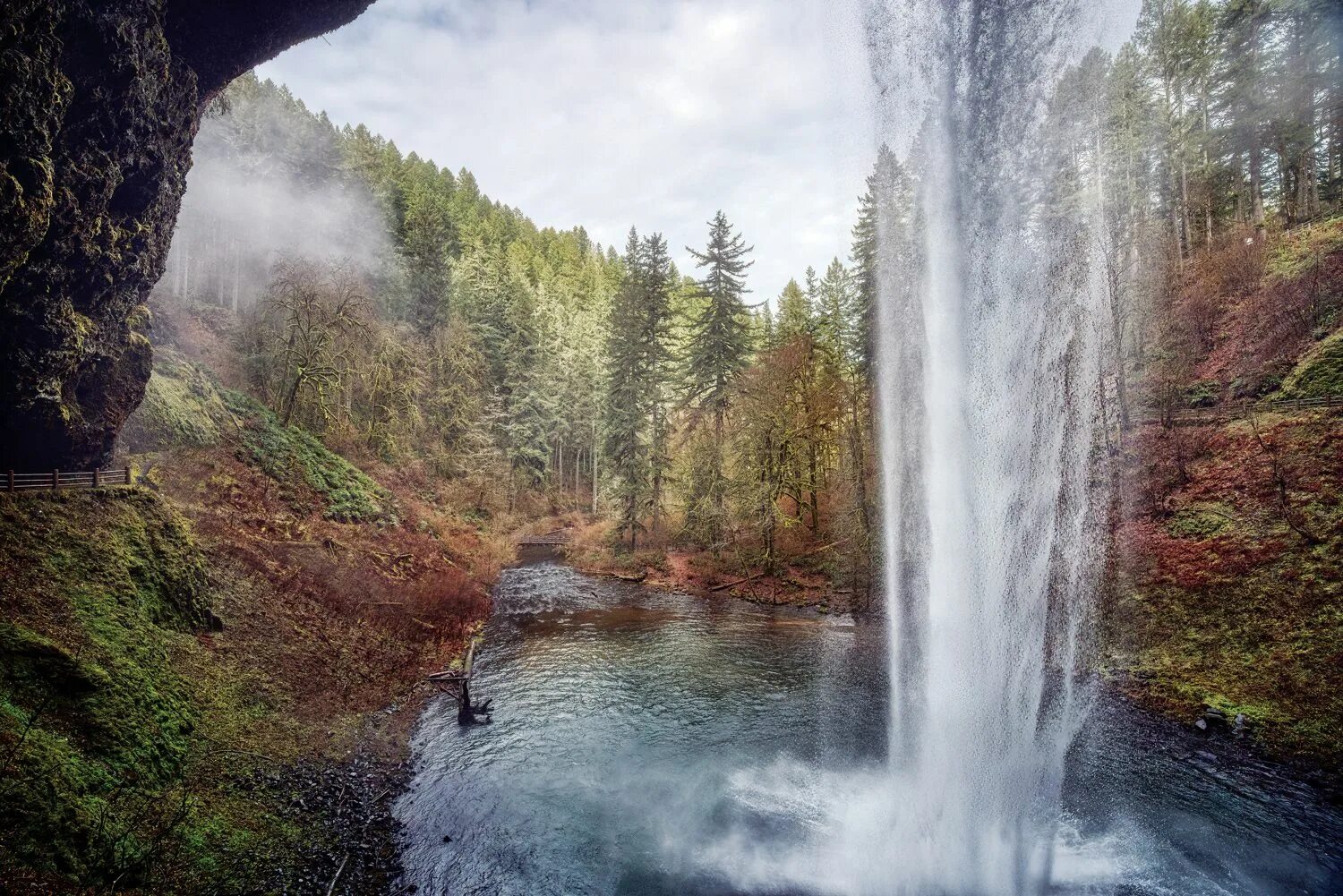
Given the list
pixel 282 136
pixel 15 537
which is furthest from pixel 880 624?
pixel 282 136

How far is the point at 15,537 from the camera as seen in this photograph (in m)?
9.36

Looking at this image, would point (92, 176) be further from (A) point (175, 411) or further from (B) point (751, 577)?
(B) point (751, 577)

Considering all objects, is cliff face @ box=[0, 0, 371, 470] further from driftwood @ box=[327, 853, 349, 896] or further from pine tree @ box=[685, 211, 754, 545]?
pine tree @ box=[685, 211, 754, 545]

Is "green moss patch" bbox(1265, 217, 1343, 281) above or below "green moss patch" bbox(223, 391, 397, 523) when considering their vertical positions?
above

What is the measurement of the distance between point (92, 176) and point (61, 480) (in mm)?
6409

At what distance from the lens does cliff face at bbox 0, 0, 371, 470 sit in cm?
812

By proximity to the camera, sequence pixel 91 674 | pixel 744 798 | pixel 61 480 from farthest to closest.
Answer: pixel 61 480 < pixel 744 798 < pixel 91 674

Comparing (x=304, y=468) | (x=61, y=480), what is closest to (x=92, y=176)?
(x=61, y=480)

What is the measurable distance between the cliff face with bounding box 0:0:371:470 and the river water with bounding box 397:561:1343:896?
34.6 ft

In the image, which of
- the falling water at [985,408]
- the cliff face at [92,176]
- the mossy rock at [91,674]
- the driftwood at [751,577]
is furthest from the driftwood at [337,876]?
the driftwood at [751,577]

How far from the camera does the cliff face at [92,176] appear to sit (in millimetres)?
8125

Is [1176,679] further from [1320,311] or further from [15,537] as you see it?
[15,537]

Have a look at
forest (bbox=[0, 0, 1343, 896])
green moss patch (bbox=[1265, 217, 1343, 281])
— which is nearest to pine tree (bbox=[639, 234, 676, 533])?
forest (bbox=[0, 0, 1343, 896])

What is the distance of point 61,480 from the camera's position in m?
11.5
